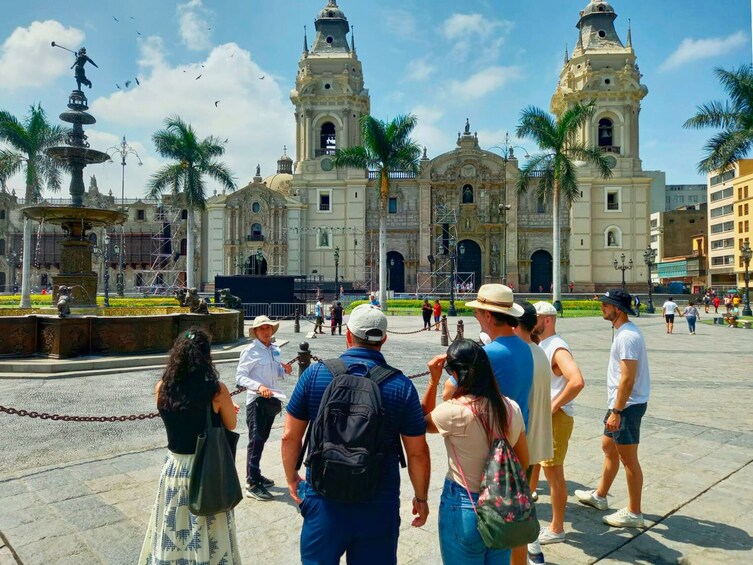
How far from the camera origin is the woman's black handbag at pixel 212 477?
9.87ft

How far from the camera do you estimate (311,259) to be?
4906 centimetres

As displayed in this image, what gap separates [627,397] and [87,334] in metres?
11.2

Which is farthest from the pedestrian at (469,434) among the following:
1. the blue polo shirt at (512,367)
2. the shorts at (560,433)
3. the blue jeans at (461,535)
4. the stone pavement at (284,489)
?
the shorts at (560,433)

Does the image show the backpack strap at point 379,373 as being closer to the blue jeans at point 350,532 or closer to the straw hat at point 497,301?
the blue jeans at point 350,532

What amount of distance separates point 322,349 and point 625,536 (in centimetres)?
1250

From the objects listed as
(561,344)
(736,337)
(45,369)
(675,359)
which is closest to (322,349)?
(45,369)

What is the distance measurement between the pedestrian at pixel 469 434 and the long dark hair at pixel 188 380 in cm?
134

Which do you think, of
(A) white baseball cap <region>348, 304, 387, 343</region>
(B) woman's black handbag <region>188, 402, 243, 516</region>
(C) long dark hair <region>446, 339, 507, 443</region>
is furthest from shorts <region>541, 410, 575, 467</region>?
(B) woman's black handbag <region>188, 402, 243, 516</region>

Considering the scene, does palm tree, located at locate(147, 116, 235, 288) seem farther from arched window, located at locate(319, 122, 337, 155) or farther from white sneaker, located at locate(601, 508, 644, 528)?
white sneaker, located at locate(601, 508, 644, 528)

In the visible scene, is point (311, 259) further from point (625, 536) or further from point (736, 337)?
point (625, 536)

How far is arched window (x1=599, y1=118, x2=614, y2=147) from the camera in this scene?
48.3m

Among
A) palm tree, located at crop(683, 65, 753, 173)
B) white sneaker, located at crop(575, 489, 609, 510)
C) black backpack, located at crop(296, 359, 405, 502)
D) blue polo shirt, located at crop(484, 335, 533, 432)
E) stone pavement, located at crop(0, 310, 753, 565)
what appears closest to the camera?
black backpack, located at crop(296, 359, 405, 502)

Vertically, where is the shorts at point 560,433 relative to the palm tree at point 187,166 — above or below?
below

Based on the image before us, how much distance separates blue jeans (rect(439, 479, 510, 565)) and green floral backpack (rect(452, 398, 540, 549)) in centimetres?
5
